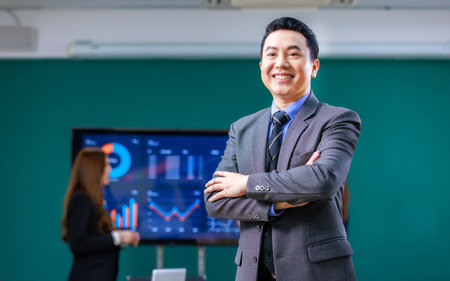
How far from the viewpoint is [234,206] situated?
201 cm

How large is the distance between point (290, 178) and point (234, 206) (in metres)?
0.24

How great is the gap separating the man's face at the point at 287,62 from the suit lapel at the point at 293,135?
0.08m

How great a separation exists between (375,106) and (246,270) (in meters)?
4.09

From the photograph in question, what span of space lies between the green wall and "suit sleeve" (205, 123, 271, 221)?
11.2 feet

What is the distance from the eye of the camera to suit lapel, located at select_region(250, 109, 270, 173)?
78.1 inches

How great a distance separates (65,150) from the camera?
18.6ft

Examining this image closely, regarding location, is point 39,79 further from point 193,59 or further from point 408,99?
point 408,99

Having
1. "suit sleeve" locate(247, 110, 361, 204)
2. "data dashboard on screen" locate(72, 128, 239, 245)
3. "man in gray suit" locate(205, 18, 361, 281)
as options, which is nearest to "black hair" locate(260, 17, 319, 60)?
"man in gray suit" locate(205, 18, 361, 281)

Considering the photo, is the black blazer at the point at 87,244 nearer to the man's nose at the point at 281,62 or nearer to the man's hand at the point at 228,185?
the man's hand at the point at 228,185

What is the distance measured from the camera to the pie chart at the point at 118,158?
5008 mm

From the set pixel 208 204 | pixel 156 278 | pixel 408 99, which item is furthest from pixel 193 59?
pixel 208 204

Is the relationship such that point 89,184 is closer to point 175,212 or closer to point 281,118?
point 175,212

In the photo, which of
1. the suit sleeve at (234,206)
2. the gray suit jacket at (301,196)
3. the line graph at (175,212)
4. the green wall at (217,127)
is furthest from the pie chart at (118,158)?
the gray suit jacket at (301,196)

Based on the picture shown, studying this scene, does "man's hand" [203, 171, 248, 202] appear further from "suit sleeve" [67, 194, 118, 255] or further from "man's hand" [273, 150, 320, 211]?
"suit sleeve" [67, 194, 118, 255]
